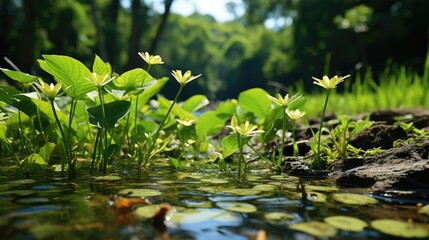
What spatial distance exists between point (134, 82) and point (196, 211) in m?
0.73

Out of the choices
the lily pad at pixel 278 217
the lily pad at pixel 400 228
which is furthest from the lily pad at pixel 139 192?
the lily pad at pixel 400 228

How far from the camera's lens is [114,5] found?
2172 cm

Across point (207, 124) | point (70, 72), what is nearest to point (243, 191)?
point (70, 72)

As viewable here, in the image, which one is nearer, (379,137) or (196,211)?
(196,211)

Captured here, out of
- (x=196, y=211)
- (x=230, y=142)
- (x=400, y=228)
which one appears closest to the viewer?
(x=400, y=228)

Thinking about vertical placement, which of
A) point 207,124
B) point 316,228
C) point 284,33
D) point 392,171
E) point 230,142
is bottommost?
point 316,228

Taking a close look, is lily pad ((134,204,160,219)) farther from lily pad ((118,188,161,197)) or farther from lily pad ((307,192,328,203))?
lily pad ((307,192,328,203))

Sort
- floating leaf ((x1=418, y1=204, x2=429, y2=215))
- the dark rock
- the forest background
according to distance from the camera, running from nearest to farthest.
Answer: floating leaf ((x1=418, y1=204, x2=429, y2=215)) → the dark rock → the forest background

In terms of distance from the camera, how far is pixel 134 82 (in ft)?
4.85

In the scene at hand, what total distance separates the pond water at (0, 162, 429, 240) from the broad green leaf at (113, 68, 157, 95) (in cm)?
38

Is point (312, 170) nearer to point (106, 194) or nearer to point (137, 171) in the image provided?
point (137, 171)

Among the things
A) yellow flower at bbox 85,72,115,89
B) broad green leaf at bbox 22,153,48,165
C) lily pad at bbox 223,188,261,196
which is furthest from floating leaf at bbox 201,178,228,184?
broad green leaf at bbox 22,153,48,165

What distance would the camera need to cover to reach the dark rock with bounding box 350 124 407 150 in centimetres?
176

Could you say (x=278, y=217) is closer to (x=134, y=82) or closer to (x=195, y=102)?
(x=134, y=82)
